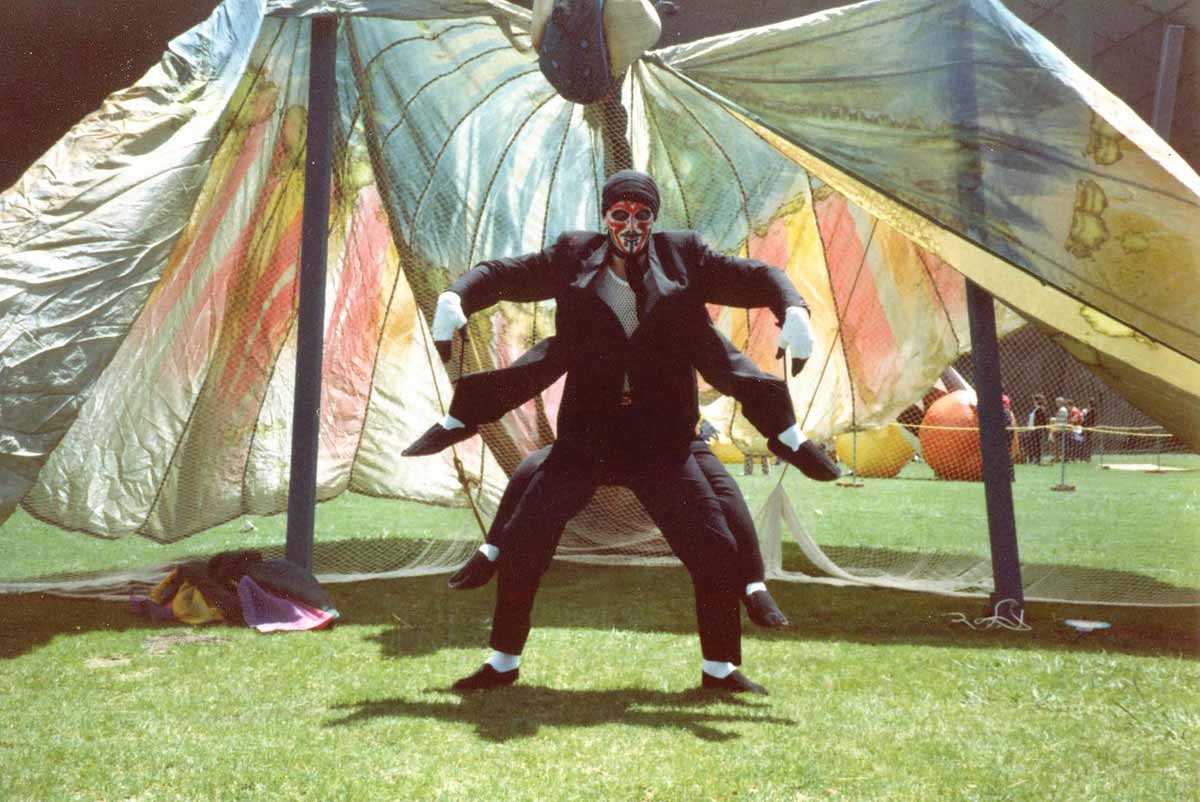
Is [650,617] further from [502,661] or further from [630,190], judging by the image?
[630,190]

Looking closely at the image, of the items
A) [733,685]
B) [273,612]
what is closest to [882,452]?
[273,612]

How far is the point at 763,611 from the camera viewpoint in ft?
12.9

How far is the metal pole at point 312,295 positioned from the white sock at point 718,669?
248 cm

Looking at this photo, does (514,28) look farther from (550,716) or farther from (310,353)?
(550,716)

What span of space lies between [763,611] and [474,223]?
386 cm

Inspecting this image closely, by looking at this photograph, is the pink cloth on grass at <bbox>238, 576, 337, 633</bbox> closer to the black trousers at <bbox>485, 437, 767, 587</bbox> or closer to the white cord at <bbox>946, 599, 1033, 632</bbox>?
the black trousers at <bbox>485, 437, 767, 587</bbox>

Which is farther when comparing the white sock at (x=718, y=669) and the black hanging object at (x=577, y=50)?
the black hanging object at (x=577, y=50)

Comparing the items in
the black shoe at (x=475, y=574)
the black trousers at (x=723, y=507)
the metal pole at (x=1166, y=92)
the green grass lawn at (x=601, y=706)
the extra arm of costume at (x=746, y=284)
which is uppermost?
the metal pole at (x=1166, y=92)

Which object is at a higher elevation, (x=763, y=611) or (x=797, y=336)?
(x=797, y=336)

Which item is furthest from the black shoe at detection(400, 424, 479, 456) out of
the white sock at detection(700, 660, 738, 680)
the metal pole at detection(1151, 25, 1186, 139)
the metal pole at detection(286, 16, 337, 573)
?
the metal pole at detection(1151, 25, 1186, 139)

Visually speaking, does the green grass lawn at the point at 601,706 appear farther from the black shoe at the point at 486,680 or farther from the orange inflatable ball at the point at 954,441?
the orange inflatable ball at the point at 954,441

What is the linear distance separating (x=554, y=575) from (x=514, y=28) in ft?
11.4

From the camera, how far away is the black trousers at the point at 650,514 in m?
4.02

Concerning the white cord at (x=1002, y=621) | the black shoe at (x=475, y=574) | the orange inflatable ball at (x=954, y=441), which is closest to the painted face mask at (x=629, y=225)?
the black shoe at (x=475, y=574)
